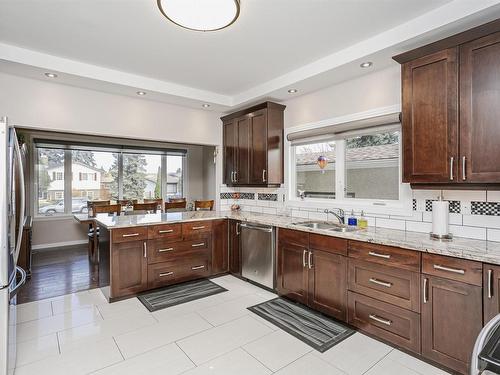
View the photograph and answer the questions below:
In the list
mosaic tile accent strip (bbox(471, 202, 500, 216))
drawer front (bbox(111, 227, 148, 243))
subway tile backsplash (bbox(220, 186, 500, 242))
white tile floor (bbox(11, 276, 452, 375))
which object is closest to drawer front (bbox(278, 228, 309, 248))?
subway tile backsplash (bbox(220, 186, 500, 242))

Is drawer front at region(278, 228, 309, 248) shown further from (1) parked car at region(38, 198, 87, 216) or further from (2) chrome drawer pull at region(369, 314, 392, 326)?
(1) parked car at region(38, 198, 87, 216)

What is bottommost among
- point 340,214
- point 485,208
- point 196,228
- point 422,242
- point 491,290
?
point 491,290

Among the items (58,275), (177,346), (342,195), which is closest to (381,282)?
(342,195)

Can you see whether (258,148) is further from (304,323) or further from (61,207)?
(61,207)

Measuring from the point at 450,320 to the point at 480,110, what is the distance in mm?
1467

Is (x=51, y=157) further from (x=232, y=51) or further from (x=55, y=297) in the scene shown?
(x=232, y=51)

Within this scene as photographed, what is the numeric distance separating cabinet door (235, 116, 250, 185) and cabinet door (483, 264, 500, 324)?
2.88m

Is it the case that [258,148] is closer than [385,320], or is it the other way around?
[385,320]

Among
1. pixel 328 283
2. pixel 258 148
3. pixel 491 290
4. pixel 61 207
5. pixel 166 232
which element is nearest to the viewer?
pixel 491 290

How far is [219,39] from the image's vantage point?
103 inches

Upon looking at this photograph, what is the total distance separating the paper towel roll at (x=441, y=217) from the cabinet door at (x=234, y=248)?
2.29 m

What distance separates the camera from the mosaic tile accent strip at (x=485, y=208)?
7.22ft

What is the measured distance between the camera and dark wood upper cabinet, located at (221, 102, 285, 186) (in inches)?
152

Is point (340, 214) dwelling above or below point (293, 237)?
above
